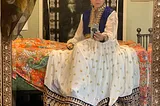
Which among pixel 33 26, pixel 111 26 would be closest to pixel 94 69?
pixel 111 26

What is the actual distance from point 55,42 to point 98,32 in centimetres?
35

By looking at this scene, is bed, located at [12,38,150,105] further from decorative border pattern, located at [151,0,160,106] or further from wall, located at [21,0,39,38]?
decorative border pattern, located at [151,0,160,106]

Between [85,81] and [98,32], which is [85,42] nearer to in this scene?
[98,32]

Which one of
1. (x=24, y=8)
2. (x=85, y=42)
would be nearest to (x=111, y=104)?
(x=85, y=42)

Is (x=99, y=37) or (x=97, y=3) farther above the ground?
(x=97, y=3)

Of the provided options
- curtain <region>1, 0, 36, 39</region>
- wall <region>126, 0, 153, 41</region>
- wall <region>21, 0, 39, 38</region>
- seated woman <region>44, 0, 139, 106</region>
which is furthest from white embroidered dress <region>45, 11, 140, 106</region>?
curtain <region>1, 0, 36, 39</region>

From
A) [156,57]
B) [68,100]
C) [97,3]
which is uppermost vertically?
[97,3]

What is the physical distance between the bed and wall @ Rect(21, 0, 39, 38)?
0.12 ft

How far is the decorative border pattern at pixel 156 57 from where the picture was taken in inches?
81.9

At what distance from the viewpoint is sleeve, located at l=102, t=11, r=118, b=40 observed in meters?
2.34

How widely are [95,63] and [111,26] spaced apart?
0.98 feet

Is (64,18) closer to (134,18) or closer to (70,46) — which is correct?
(70,46)

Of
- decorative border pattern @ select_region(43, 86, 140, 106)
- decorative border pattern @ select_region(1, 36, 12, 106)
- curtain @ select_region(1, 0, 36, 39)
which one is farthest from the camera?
decorative border pattern @ select_region(43, 86, 140, 106)

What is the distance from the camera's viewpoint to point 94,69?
2.33 m
